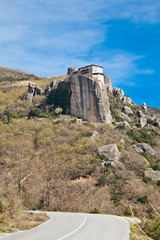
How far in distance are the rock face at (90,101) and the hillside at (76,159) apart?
3.08m

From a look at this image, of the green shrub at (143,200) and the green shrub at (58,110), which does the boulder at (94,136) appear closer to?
the green shrub at (58,110)

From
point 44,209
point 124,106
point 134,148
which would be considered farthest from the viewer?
point 124,106

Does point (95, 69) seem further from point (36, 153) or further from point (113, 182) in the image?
point (113, 182)

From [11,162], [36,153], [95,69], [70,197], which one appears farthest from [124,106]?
[70,197]

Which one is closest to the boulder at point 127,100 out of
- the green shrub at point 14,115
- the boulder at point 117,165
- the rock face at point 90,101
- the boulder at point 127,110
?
the boulder at point 127,110

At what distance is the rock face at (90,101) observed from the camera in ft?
259

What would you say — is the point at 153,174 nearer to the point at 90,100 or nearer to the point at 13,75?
the point at 90,100

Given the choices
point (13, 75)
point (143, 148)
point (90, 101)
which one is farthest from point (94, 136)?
point (13, 75)

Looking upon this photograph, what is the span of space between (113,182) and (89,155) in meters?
10.8

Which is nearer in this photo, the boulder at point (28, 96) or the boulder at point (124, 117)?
the boulder at point (124, 117)

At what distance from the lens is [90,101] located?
262 feet

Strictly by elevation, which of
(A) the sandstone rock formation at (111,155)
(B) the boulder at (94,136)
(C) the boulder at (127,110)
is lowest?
(A) the sandstone rock formation at (111,155)

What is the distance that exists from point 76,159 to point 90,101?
88.7ft

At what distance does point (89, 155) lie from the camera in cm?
5866
